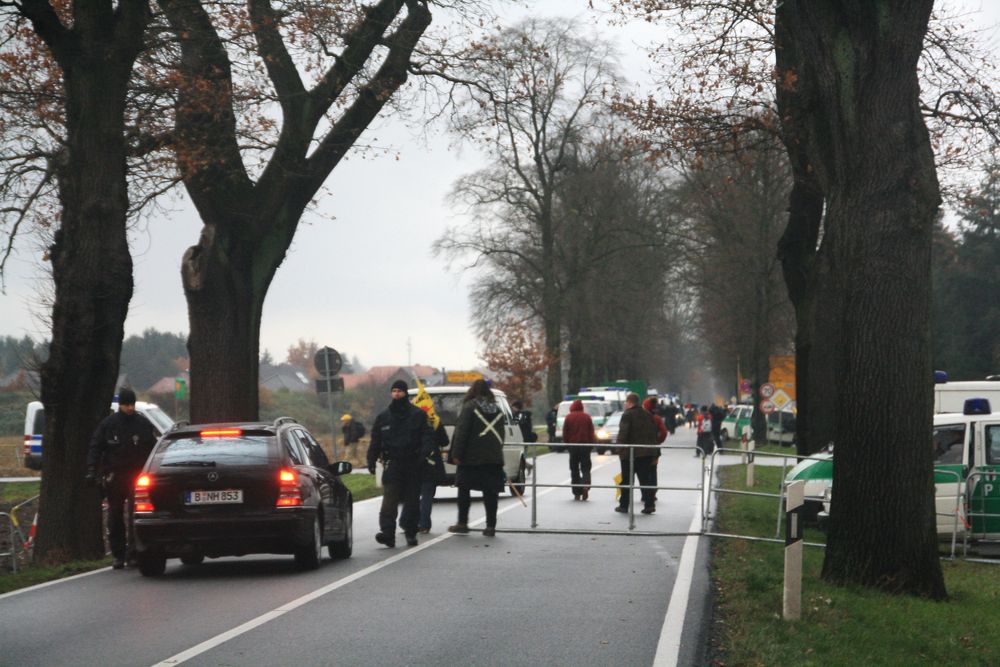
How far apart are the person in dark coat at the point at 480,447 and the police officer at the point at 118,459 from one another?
3936 mm

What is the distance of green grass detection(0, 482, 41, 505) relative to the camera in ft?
109

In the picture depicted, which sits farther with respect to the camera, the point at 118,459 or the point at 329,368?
the point at 329,368

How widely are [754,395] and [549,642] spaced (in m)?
44.6

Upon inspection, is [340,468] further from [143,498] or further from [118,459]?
[143,498]

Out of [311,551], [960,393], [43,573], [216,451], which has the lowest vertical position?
[43,573]

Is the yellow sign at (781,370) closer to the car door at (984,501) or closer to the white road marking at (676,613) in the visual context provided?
the car door at (984,501)

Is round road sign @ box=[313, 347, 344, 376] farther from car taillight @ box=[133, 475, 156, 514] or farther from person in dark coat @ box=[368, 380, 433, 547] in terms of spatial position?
car taillight @ box=[133, 475, 156, 514]

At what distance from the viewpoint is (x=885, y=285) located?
41.2 feet

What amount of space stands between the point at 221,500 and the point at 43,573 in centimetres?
259

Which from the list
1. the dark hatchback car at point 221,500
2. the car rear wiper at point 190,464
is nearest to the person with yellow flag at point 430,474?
the dark hatchback car at point 221,500

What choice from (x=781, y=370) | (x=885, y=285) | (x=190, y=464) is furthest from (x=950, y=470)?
(x=781, y=370)

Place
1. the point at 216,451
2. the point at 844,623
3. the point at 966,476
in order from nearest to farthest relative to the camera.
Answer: the point at 844,623 < the point at 216,451 < the point at 966,476

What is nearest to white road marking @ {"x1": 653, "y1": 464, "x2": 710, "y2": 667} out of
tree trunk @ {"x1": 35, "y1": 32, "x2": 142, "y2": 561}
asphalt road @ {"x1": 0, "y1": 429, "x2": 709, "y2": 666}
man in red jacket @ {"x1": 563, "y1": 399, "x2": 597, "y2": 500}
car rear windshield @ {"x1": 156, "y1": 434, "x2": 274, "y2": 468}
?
asphalt road @ {"x1": 0, "y1": 429, "x2": 709, "y2": 666}

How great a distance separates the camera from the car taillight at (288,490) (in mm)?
13477
